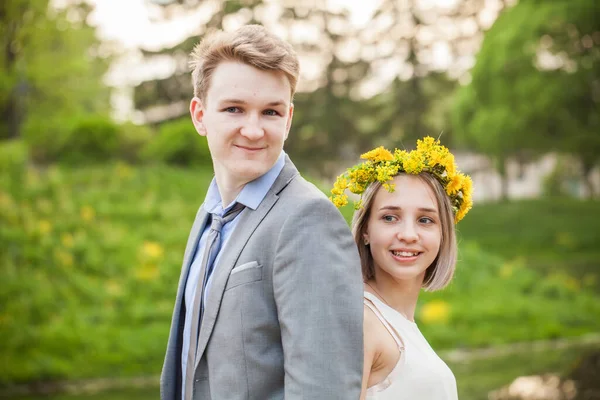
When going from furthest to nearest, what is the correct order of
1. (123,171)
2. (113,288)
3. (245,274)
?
(123,171) → (113,288) → (245,274)

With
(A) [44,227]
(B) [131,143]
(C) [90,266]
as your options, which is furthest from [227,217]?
Answer: (B) [131,143]

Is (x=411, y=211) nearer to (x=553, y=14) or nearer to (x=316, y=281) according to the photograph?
(x=316, y=281)

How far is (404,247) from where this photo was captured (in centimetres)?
215

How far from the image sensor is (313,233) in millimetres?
1716

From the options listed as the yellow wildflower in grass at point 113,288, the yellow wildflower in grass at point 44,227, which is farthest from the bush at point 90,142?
the yellow wildflower in grass at point 113,288

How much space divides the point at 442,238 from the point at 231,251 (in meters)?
0.75

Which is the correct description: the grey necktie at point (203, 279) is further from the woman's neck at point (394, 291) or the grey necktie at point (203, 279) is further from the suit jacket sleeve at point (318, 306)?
the woman's neck at point (394, 291)

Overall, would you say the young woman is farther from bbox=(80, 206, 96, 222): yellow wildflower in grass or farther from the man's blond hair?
bbox=(80, 206, 96, 222): yellow wildflower in grass

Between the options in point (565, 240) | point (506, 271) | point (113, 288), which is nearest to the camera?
point (113, 288)

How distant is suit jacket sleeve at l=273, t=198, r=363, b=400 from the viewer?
5.32 feet

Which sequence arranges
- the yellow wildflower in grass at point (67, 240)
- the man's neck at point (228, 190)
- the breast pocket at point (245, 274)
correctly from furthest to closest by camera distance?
the yellow wildflower in grass at point (67, 240), the man's neck at point (228, 190), the breast pocket at point (245, 274)

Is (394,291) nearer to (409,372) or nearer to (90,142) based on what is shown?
(409,372)

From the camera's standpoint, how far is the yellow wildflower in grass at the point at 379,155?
227 centimetres

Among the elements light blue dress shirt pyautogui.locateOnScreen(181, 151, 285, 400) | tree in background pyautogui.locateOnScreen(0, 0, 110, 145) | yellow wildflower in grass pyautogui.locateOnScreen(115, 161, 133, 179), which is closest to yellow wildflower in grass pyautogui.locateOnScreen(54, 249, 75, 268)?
yellow wildflower in grass pyautogui.locateOnScreen(115, 161, 133, 179)
